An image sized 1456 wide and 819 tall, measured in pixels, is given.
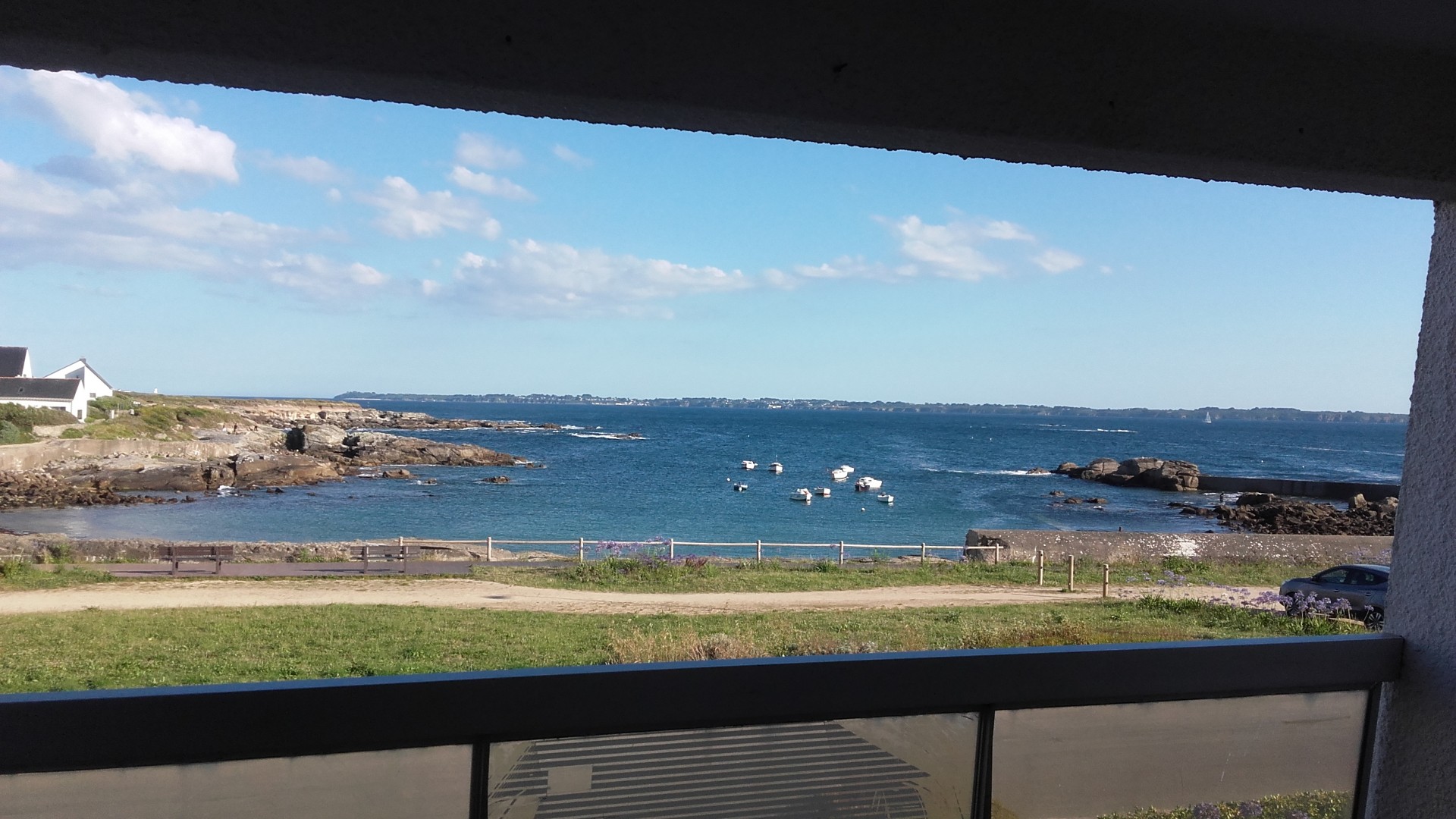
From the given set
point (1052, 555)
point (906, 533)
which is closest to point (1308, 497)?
point (906, 533)

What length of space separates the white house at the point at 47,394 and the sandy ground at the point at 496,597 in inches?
1347

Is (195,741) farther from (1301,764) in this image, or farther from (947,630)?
(947,630)

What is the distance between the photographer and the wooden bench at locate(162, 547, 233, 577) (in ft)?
48.2

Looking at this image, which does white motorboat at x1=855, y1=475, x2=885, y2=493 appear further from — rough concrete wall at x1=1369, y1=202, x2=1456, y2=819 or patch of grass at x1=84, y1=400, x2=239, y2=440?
rough concrete wall at x1=1369, y1=202, x2=1456, y2=819

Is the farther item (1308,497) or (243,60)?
(1308,497)

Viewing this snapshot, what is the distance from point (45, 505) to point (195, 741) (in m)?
33.8

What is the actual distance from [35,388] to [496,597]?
41.2 meters

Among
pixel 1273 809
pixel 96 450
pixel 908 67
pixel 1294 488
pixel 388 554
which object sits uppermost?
pixel 908 67

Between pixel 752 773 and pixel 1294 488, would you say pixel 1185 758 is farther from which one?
pixel 1294 488

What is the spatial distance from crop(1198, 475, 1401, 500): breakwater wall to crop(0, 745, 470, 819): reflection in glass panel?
137 feet

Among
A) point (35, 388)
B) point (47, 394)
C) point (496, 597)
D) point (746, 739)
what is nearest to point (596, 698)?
point (746, 739)

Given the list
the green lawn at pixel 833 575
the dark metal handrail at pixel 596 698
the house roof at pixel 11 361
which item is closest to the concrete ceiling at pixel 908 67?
the dark metal handrail at pixel 596 698

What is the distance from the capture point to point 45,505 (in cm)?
2780

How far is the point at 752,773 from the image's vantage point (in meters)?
1.33
